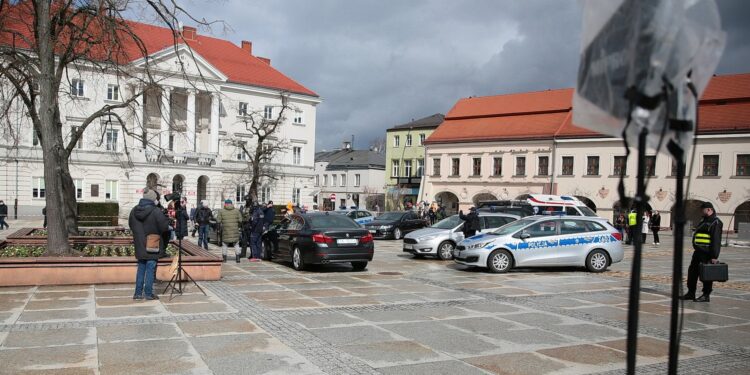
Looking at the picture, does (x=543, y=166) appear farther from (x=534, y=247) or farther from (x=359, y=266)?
(x=359, y=266)

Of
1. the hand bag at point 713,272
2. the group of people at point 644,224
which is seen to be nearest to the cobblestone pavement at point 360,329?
the hand bag at point 713,272

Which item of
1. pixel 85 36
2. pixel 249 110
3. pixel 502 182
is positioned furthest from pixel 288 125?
pixel 85 36

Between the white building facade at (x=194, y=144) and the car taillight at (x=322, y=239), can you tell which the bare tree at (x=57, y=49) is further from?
the white building facade at (x=194, y=144)

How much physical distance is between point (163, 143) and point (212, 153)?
15.4ft

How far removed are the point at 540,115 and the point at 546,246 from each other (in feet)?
133

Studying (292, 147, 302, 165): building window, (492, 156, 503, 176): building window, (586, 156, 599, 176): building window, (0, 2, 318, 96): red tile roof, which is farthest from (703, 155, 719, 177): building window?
(0, 2, 318, 96): red tile roof

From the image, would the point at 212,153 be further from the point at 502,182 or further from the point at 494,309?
the point at 494,309

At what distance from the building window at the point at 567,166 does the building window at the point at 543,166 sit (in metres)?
1.50

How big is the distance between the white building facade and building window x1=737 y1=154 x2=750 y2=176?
3726 centimetres

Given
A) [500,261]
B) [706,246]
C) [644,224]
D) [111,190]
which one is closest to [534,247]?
[500,261]

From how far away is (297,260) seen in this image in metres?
15.9

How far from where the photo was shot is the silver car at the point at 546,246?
15930mm

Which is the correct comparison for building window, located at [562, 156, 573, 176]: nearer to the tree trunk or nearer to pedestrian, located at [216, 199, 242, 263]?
pedestrian, located at [216, 199, 242, 263]

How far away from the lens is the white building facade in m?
48.9
